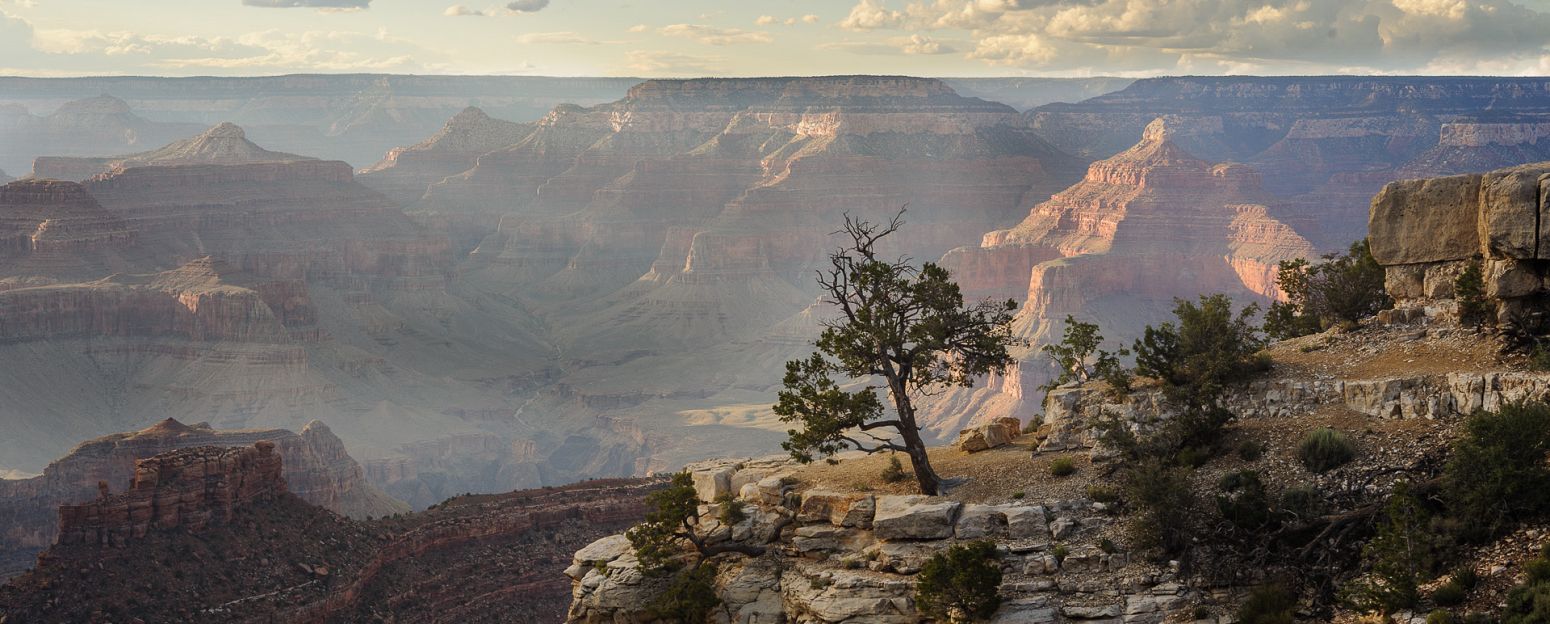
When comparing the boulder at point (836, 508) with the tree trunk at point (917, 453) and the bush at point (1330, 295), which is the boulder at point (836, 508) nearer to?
the tree trunk at point (917, 453)

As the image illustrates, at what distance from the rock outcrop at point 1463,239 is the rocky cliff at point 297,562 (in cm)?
3027

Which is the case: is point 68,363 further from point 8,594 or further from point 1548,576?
point 1548,576

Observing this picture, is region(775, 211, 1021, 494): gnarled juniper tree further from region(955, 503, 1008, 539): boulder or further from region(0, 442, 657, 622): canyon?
region(0, 442, 657, 622): canyon

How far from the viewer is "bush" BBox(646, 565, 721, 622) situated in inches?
1369

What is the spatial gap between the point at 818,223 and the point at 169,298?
85911mm

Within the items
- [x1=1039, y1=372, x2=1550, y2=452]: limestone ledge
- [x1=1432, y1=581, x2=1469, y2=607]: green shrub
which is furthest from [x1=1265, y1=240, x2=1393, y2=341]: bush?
[x1=1432, y1=581, x2=1469, y2=607]: green shrub

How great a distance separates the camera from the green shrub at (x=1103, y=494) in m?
33.1

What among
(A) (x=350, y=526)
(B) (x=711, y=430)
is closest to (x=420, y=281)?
(B) (x=711, y=430)

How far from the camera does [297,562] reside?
170 ft

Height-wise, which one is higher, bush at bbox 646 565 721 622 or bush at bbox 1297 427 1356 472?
bush at bbox 1297 427 1356 472

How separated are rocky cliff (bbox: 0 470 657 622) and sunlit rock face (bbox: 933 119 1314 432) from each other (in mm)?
73373

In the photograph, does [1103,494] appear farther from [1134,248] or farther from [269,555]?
[1134,248]

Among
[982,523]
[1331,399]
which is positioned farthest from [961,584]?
[1331,399]

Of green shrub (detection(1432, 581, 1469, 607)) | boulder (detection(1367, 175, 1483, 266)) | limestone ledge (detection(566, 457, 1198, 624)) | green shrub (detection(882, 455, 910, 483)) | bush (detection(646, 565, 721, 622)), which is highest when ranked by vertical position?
boulder (detection(1367, 175, 1483, 266))
